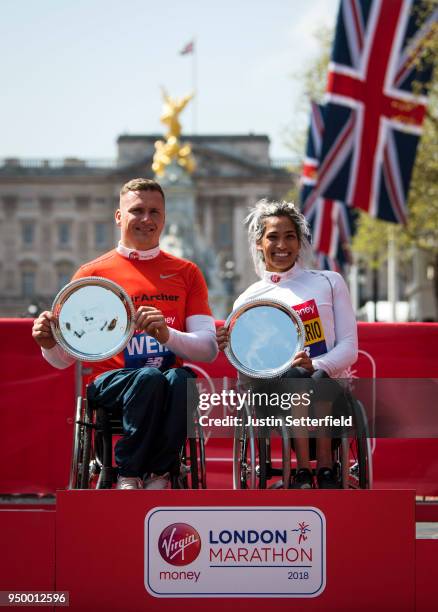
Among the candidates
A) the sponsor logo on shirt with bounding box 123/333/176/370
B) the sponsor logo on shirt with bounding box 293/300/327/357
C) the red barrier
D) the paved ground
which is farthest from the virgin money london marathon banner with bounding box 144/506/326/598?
the red barrier

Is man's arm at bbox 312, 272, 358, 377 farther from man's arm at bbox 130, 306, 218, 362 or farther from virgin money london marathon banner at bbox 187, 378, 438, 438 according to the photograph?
man's arm at bbox 130, 306, 218, 362

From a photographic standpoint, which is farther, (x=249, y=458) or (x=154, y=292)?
(x=154, y=292)

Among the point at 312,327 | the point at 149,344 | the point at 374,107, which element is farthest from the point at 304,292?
the point at 374,107

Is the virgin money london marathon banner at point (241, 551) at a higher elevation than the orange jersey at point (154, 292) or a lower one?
lower

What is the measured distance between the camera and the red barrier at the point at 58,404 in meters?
7.18

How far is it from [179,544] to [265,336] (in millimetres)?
965

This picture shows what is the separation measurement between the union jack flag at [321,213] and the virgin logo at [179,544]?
20.7 metres

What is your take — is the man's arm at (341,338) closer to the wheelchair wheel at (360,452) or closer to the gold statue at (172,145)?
the wheelchair wheel at (360,452)

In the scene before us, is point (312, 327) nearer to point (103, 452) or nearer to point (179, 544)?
point (103, 452)

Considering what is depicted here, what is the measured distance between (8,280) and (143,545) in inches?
3545

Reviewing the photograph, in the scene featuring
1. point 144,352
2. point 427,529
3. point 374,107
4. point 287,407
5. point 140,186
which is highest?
point 374,107

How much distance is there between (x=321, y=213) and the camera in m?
25.0

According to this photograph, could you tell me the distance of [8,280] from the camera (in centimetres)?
9225

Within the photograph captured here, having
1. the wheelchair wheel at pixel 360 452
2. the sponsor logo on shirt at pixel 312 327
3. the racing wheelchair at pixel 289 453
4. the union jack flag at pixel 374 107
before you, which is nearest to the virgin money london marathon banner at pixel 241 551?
the racing wheelchair at pixel 289 453
